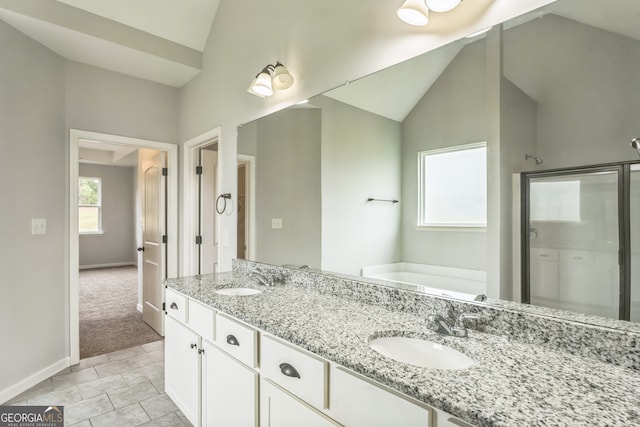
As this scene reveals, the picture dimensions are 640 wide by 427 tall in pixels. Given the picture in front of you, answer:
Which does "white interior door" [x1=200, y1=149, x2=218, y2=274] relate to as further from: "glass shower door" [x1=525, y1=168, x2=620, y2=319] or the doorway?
"glass shower door" [x1=525, y1=168, x2=620, y2=319]

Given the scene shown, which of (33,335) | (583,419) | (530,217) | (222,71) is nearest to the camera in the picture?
(583,419)

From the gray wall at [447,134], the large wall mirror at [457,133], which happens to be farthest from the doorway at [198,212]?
the gray wall at [447,134]

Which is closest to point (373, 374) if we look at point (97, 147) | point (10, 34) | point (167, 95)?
point (10, 34)

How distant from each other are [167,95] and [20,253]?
1.99m

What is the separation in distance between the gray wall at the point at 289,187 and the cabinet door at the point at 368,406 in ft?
3.27

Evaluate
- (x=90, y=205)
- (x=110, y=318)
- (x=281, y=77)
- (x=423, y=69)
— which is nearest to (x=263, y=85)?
(x=281, y=77)

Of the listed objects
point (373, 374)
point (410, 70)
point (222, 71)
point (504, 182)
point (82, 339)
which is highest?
point (222, 71)

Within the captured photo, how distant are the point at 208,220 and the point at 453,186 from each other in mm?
2581

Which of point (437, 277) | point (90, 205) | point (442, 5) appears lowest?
point (437, 277)

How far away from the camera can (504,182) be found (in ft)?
4.09

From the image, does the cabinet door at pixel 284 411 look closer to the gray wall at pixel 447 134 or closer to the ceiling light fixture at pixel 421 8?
the gray wall at pixel 447 134

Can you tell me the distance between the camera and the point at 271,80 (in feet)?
7.18

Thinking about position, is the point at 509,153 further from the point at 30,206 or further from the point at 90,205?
the point at 90,205

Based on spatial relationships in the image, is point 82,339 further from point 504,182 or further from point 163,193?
point 504,182
